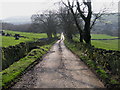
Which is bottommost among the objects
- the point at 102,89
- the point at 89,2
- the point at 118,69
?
the point at 102,89

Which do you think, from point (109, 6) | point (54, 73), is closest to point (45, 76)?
point (54, 73)

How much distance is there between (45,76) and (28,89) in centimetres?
261

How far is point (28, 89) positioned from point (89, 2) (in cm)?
1940

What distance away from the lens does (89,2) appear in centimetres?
2539

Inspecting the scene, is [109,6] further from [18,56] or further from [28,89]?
[28,89]

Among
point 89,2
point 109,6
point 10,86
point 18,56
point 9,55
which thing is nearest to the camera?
point 10,86

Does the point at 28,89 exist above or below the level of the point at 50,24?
below

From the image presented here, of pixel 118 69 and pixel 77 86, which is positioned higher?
pixel 118 69

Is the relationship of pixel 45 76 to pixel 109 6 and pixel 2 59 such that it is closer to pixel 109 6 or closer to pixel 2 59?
pixel 2 59

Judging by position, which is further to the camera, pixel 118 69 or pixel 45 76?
pixel 45 76

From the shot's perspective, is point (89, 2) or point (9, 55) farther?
point (89, 2)

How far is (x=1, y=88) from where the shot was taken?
9070mm

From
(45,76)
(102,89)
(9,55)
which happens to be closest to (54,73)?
(45,76)

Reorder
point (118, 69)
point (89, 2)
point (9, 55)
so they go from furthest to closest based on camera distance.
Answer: point (89, 2) → point (9, 55) → point (118, 69)
